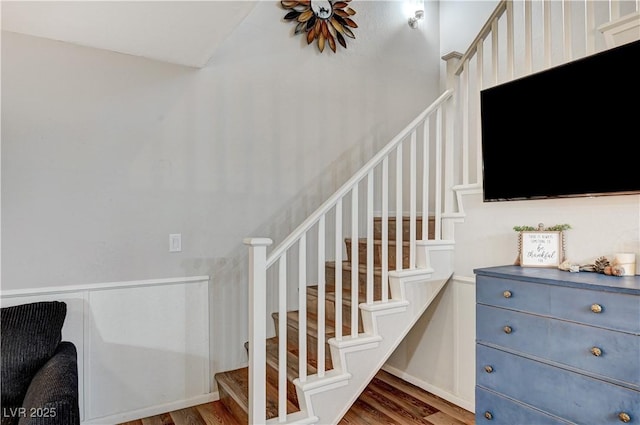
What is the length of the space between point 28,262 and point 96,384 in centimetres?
83

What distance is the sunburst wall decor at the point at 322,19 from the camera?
3094 mm

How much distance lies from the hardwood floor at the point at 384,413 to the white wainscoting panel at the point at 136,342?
0.10 m

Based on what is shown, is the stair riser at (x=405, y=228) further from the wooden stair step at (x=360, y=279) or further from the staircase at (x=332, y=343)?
the wooden stair step at (x=360, y=279)

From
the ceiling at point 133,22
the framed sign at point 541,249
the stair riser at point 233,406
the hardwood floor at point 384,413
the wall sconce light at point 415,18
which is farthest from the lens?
the wall sconce light at point 415,18

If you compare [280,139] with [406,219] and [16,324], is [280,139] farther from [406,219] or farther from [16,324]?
[16,324]

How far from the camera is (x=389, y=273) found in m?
2.43

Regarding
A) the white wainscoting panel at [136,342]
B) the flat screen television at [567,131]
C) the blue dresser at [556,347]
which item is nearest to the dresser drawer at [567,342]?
the blue dresser at [556,347]

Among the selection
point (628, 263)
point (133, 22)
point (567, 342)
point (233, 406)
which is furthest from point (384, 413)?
point (133, 22)

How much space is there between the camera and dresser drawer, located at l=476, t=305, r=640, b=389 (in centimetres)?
146

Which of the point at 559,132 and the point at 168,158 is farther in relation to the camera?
the point at 168,158

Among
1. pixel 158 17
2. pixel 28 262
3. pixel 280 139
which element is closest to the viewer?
pixel 158 17

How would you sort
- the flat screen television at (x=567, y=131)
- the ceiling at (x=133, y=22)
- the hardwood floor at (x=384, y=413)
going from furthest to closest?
1. the hardwood floor at (x=384, y=413)
2. the ceiling at (x=133, y=22)
3. the flat screen television at (x=567, y=131)

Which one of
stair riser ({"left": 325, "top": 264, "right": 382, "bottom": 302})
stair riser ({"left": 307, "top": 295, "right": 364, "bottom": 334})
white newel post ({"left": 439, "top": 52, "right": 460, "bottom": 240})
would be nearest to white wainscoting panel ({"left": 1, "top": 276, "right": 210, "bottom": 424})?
stair riser ({"left": 307, "top": 295, "right": 364, "bottom": 334})

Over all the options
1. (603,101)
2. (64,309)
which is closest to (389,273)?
(603,101)
